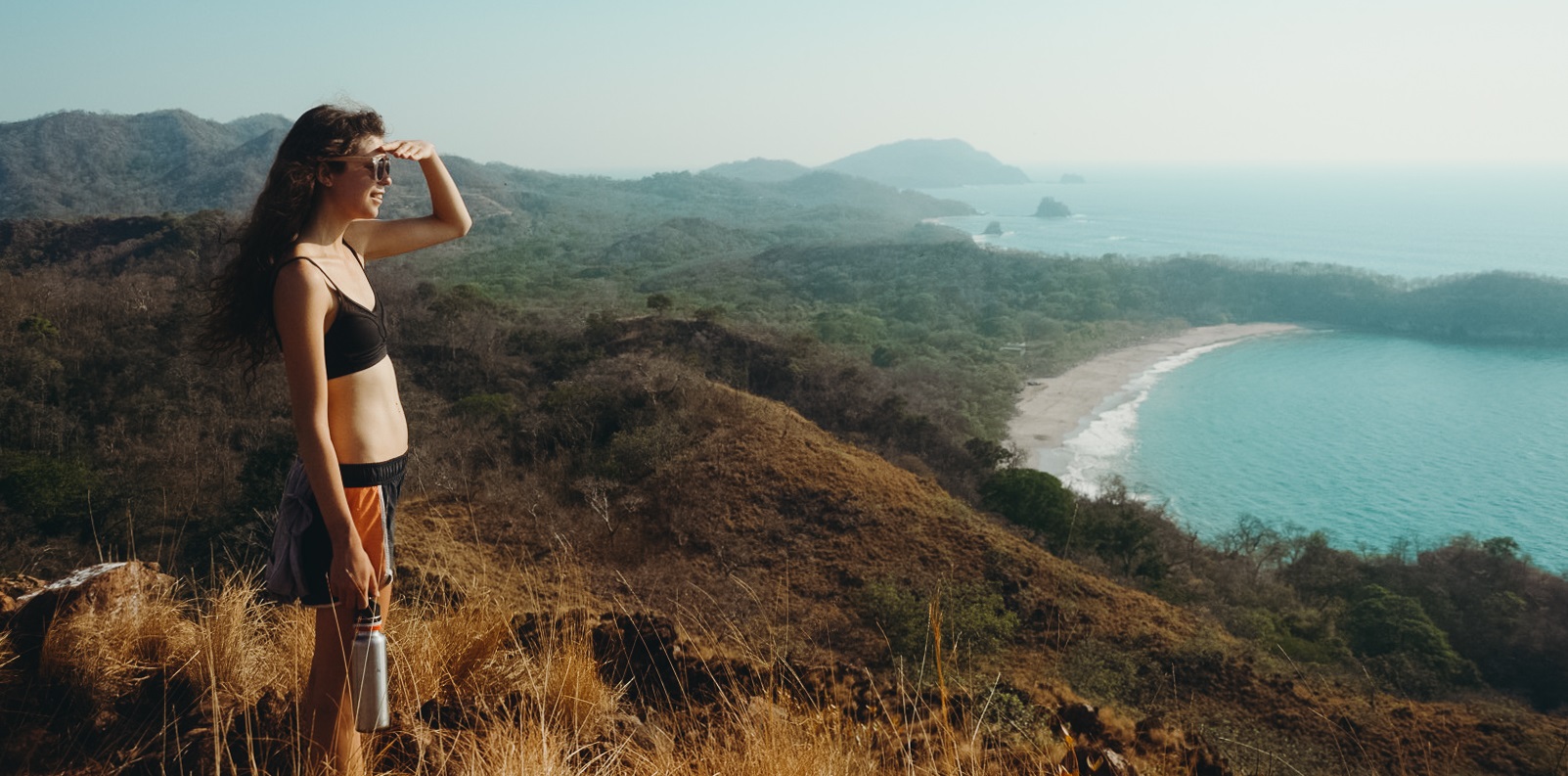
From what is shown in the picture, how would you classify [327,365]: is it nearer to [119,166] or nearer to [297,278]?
[297,278]

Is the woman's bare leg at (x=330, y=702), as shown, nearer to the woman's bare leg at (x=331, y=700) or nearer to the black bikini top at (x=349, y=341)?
the woman's bare leg at (x=331, y=700)

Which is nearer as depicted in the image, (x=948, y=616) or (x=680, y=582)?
(x=948, y=616)

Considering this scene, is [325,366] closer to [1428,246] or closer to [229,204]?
[229,204]

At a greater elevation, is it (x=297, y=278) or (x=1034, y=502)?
(x=297, y=278)

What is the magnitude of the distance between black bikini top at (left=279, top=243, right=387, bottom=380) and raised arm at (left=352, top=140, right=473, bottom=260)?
11.0 inches

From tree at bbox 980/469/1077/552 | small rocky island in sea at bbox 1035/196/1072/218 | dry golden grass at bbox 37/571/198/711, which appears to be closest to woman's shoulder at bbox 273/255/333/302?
dry golden grass at bbox 37/571/198/711

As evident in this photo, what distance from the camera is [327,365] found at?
6.12ft

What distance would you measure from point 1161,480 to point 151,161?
47157 mm

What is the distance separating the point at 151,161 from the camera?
40.7 m

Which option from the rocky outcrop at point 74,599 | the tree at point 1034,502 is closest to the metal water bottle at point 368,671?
the rocky outcrop at point 74,599

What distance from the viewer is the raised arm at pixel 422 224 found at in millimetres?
2158

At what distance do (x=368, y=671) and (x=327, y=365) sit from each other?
2.23ft

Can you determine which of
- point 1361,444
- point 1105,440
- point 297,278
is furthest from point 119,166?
point 1361,444

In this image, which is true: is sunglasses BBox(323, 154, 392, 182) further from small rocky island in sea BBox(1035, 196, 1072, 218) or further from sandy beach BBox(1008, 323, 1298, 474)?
small rocky island in sea BBox(1035, 196, 1072, 218)
